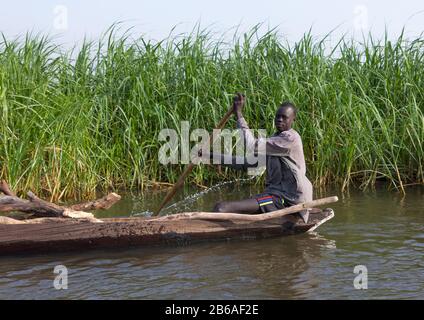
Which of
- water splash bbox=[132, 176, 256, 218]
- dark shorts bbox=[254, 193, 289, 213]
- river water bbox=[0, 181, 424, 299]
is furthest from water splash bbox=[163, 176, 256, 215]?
river water bbox=[0, 181, 424, 299]

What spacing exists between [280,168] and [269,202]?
29cm

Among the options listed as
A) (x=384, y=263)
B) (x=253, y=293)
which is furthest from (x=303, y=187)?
(x=253, y=293)

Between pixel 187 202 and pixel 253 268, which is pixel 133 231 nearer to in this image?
pixel 253 268

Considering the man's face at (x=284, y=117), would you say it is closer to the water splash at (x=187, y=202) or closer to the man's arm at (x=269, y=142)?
the man's arm at (x=269, y=142)

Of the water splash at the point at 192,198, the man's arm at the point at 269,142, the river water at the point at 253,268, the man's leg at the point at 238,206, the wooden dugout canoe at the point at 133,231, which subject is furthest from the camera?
the water splash at the point at 192,198

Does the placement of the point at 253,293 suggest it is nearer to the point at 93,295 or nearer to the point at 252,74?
the point at 93,295

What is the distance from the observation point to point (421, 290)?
5.06 metres

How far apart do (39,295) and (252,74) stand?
16.3ft

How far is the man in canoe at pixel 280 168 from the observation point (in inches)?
243

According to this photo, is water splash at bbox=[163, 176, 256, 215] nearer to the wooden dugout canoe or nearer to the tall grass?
the tall grass

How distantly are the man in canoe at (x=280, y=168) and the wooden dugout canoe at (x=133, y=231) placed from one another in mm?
122

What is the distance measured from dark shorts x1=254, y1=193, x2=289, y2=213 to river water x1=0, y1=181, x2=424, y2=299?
0.27 meters

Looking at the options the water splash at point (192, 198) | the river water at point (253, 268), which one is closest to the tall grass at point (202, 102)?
the water splash at point (192, 198)

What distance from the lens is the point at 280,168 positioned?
251 inches
